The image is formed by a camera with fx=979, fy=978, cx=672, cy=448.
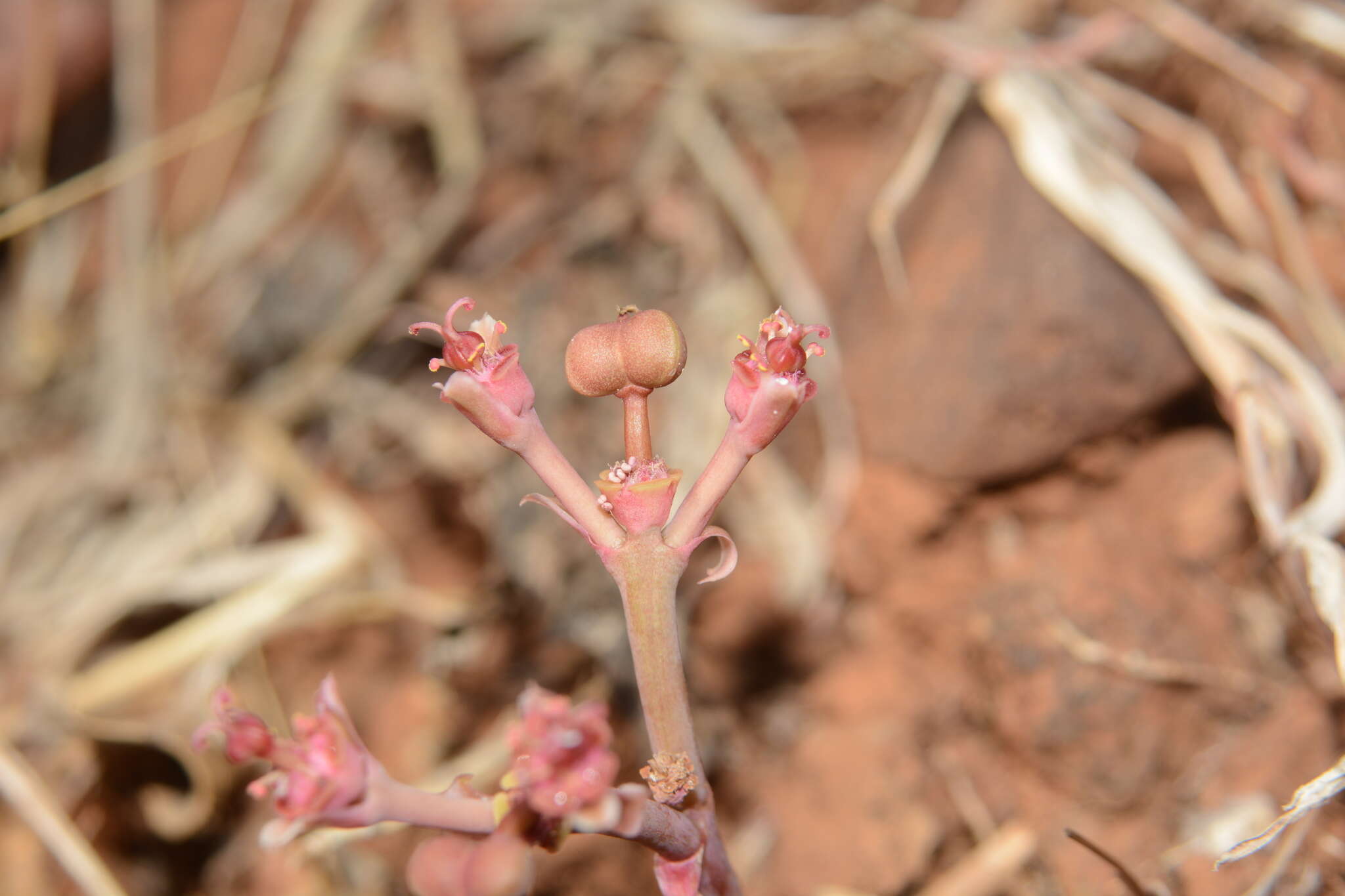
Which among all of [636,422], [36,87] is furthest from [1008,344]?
[36,87]

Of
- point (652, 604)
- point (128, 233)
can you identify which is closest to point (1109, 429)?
point (652, 604)

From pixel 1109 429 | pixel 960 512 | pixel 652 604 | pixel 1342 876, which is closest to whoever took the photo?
pixel 652 604

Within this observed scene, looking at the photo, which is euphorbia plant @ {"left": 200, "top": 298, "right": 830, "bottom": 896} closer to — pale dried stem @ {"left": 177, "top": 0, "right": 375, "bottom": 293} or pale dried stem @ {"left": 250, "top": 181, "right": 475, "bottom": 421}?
pale dried stem @ {"left": 250, "top": 181, "right": 475, "bottom": 421}

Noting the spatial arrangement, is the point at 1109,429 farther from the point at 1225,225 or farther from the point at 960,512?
the point at 1225,225

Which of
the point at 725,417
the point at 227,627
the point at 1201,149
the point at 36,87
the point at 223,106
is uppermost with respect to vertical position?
the point at 36,87

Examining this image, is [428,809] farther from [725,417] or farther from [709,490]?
[725,417]

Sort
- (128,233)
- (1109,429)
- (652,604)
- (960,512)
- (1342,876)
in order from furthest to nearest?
(128,233), (960,512), (1109,429), (1342,876), (652,604)

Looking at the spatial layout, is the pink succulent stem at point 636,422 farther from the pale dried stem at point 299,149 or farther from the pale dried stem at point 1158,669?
the pale dried stem at point 299,149

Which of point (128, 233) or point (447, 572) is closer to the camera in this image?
point (447, 572)
